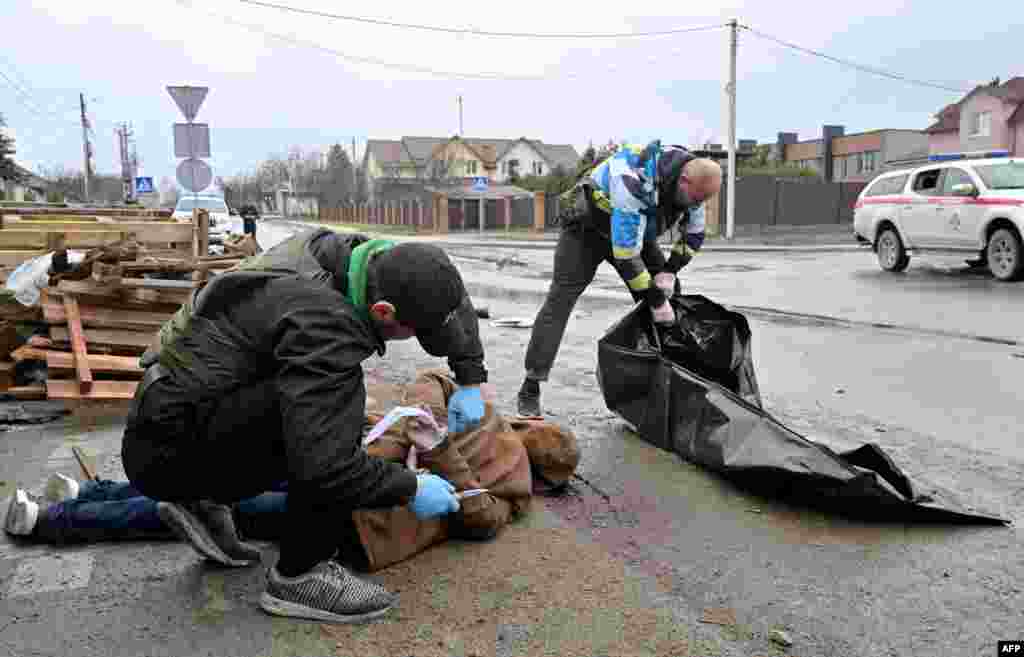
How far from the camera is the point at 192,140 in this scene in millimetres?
13984

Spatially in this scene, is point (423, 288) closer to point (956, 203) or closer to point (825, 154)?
point (956, 203)

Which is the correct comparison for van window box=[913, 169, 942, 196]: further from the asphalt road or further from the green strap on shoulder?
the green strap on shoulder

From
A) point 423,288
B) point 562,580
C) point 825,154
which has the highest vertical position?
point 825,154

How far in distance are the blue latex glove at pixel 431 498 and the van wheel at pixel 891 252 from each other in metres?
13.2

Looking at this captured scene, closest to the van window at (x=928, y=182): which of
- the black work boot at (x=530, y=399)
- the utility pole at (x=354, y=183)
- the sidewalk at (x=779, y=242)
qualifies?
the sidewalk at (x=779, y=242)

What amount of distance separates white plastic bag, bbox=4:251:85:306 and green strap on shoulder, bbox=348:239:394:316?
12.8 feet

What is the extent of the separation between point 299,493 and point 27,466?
2429 millimetres

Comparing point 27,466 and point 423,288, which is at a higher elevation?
point 423,288

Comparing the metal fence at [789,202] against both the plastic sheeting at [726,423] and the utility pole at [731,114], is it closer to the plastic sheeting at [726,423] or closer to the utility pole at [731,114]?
the utility pole at [731,114]

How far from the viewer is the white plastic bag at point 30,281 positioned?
5.32m

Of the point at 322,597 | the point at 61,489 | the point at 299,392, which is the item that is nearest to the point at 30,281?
the point at 61,489

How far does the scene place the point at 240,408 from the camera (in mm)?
2303

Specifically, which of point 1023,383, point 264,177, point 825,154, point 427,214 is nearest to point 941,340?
point 1023,383

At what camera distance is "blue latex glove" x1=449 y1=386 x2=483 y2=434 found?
2.73 meters
